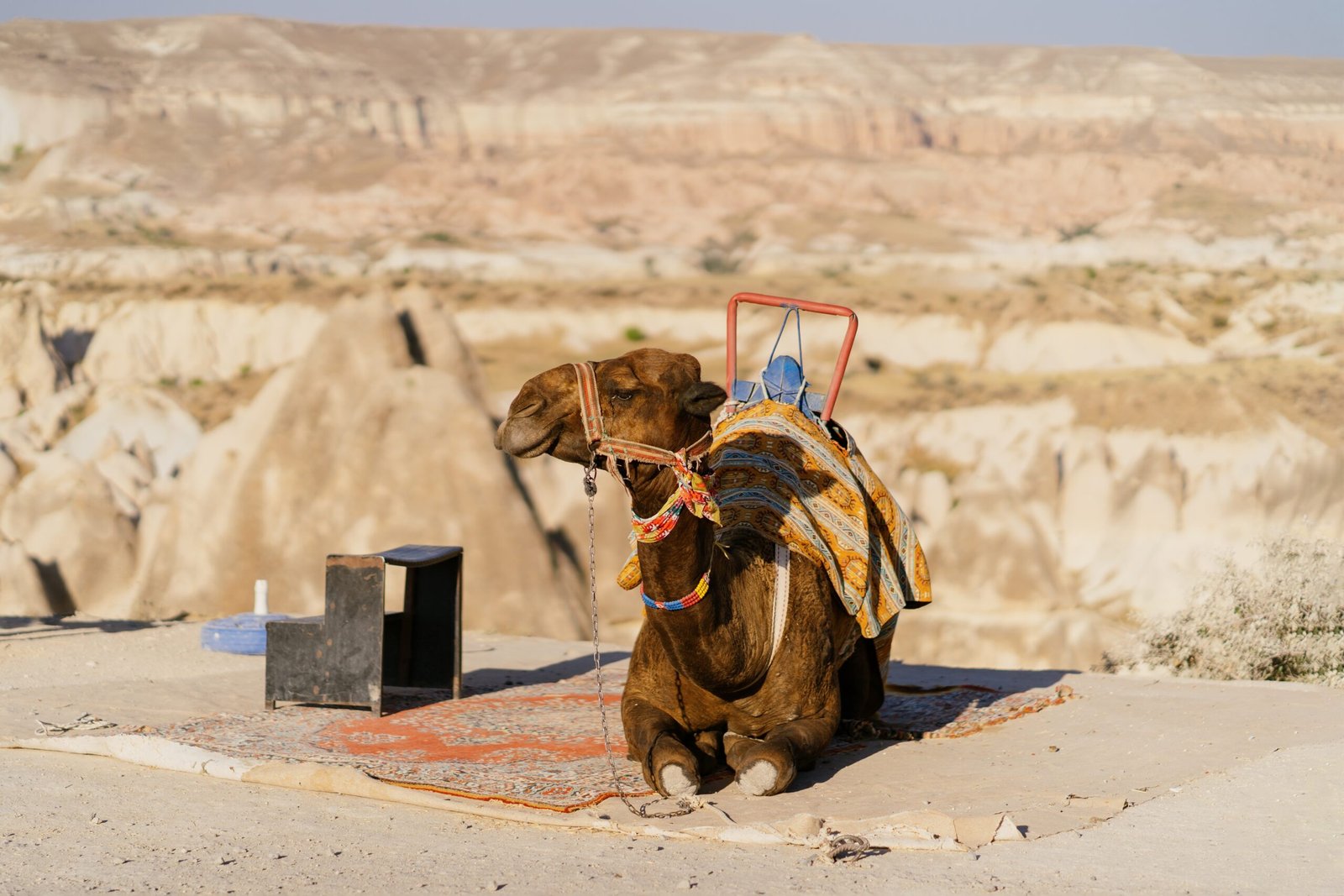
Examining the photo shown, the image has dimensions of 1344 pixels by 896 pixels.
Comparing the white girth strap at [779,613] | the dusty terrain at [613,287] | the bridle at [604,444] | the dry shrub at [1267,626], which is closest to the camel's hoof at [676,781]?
the white girth strap at [779,613]

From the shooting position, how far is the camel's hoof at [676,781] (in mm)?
6500

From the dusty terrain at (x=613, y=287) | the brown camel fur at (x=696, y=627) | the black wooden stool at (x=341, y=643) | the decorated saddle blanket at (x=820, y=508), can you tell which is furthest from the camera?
the dusty terrain at (x=613, y=287)

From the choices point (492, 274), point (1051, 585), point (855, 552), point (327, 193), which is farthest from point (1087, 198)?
point (855, 552)

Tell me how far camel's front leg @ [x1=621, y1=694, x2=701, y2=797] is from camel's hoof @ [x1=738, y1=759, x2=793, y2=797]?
20 centimetres

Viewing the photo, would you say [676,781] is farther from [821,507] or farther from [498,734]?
[498,734]

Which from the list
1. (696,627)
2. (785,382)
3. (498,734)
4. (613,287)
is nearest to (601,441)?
(696,627)

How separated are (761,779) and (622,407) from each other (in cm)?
177

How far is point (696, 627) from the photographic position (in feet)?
20.7

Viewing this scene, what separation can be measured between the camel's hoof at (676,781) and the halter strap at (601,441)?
4.59ft

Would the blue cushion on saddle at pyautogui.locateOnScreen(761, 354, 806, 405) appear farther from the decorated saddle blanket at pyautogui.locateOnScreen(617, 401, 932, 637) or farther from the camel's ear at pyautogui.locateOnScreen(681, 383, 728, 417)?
the camel's ear at pyautogui.locateOnScreen(681, 383, 728, 417)

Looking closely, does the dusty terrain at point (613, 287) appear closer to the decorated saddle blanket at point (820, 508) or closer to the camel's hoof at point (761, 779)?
the decorated saddle blanket at point (820, 508)

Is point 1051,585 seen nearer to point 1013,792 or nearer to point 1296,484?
point 1296,484

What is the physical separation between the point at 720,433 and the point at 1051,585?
2056 centimetres

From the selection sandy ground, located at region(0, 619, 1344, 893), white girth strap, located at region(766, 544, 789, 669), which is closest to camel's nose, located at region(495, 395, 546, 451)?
sandy ground, located at region(0, 619, 1344, 893)
